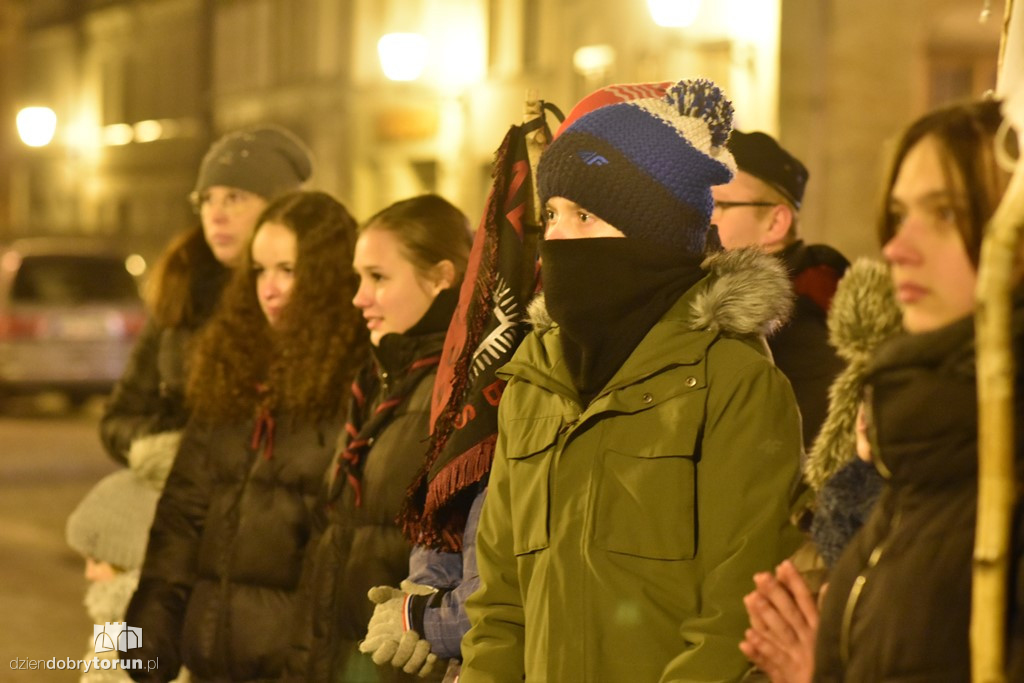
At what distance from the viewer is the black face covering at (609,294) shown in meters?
3.04

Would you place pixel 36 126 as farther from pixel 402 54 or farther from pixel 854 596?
pixel 854 596

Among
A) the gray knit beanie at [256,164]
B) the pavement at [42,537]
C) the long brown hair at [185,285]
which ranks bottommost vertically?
the pavement at [42,537]

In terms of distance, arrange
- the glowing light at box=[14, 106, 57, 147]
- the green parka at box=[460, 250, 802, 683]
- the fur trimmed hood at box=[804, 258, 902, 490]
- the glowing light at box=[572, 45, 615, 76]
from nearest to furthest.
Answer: the fur trimmed hood at box=[804, 258, 902, 490] < the green parka at box=[460, 250, 802, 683] < the glowing light at box=[572, 45, 615, 76] < the glowing light at box=[14, 106, 57, 147]

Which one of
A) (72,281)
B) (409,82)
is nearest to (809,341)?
(72,281)

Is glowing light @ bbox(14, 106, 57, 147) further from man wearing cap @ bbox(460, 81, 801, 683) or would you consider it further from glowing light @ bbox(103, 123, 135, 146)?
man wearing cap @ bbox(460, 81, 801, 683)

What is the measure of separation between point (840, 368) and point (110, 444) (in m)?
2.78

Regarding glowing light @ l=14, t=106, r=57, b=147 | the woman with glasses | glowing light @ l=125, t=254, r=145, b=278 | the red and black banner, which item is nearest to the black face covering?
the red and black banner

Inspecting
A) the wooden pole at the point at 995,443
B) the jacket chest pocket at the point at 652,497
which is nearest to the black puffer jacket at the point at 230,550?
the jacket chest pocket at the point at 652,497

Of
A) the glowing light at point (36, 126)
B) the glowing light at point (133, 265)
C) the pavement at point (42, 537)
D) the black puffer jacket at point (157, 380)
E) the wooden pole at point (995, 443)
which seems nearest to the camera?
the wooden pole at point (995, 443)

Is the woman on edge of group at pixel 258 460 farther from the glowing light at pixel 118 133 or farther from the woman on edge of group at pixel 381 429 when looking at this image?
the glowing light at pixel 118 133

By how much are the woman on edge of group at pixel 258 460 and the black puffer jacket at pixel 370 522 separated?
0.85ft

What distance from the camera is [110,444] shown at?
18.9 feet

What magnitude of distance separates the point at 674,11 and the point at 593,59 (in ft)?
12.5

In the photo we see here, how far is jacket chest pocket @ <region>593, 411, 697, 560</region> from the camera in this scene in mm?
2871
